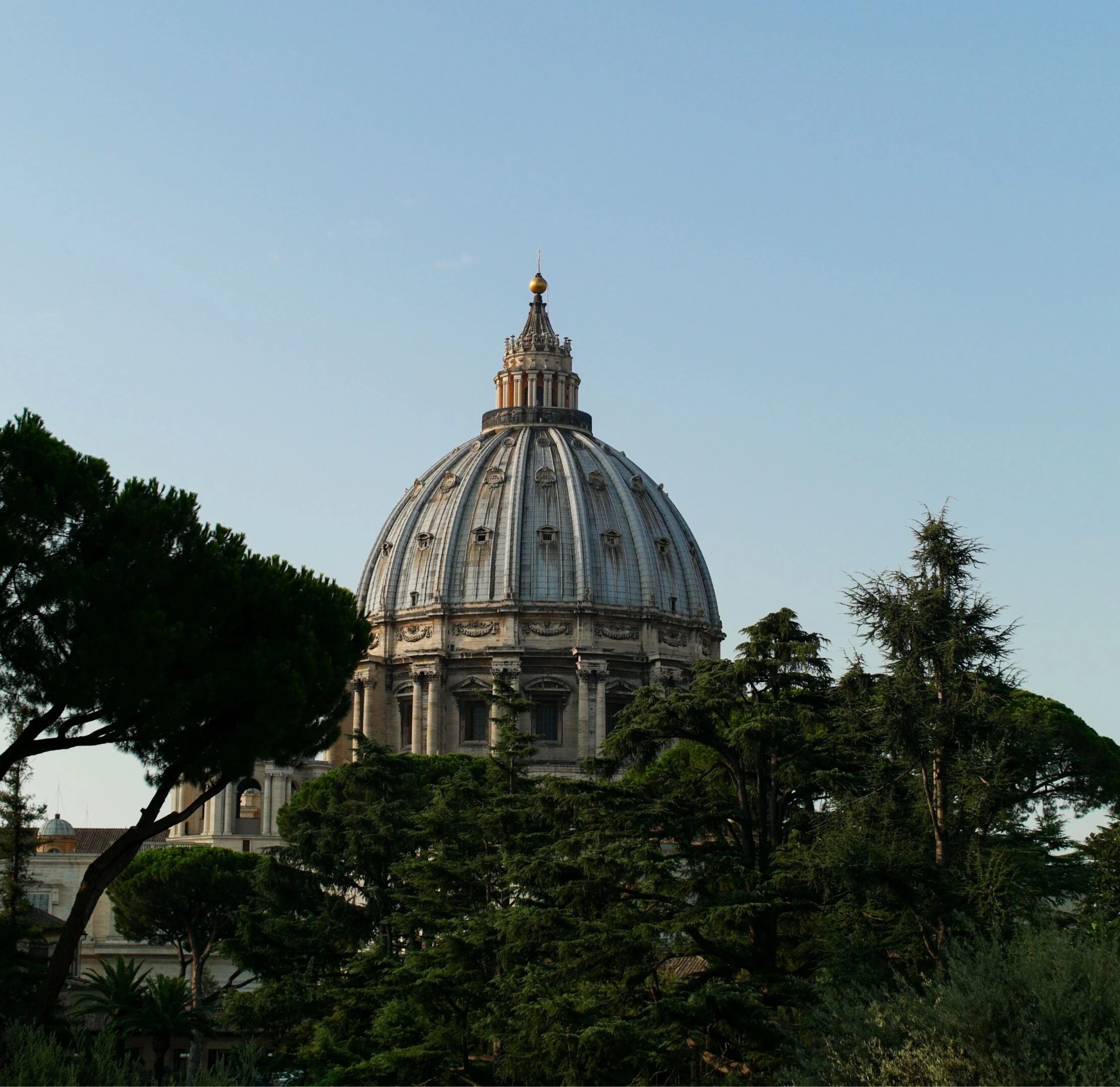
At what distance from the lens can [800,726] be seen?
75.3 feet

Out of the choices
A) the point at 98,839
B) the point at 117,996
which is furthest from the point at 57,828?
the point at 117,996

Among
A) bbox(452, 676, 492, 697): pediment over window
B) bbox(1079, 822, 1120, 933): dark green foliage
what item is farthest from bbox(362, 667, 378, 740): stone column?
bbox(1079, 822, 1120, 933): dark green foliage

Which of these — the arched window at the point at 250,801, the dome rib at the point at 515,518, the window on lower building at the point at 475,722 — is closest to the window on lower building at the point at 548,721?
the window on lower building at the point at 475,722

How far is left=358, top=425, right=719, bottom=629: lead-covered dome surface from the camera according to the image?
78000 mm

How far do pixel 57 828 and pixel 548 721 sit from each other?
2003 centimetres

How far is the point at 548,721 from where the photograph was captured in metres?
74.6

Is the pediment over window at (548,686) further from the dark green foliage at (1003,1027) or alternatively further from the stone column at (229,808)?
the dark green foliage at (1003,1027)

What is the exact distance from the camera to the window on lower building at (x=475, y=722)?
2908 inches

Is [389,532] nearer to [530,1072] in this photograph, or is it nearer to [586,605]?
[586,605]

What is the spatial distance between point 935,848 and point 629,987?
12.4 ft

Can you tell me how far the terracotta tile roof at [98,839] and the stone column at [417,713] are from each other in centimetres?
1118

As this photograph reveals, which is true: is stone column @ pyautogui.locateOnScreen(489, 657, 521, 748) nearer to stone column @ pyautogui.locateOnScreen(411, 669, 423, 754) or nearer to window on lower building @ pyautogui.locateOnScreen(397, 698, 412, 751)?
stone column @ pyautogui.locateOnScreen(411, 669, 423, 754)

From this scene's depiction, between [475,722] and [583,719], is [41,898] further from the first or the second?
[583,719]

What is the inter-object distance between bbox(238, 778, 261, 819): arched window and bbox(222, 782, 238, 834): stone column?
1442mm
